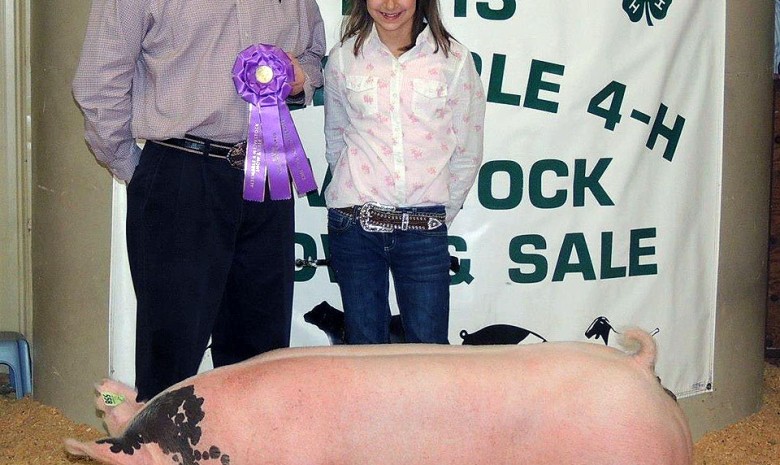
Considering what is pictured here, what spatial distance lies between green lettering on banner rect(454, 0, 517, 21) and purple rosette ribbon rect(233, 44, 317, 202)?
0.89 m

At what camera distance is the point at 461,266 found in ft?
10.7

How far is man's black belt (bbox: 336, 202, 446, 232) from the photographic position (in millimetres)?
2598

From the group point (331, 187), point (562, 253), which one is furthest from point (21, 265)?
point (562, 253)

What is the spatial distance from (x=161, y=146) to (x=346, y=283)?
2.17ft

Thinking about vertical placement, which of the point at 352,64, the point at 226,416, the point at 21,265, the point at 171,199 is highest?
the point at 352,64

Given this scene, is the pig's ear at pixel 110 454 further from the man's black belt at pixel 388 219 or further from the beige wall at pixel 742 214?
the beige wall at pixel 742 214

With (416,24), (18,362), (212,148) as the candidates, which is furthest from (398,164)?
(18,362)

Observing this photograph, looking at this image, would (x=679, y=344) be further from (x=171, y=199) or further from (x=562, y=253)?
(x=171, y=199)

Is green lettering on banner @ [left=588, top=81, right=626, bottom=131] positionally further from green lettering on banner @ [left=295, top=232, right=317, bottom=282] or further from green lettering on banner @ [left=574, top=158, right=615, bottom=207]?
green lettering on banner @ [left=295, top=232, right=317, bottom=282]

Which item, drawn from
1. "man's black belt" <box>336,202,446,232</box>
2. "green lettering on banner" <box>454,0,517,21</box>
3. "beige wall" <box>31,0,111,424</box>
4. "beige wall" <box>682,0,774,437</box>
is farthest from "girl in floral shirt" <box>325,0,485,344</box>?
"beige wall" <box>682,0,774,437</box>

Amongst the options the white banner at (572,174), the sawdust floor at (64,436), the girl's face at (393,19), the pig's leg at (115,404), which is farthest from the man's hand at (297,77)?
the sawdust floor at (64,436)

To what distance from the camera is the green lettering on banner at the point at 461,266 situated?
3264 millimetres

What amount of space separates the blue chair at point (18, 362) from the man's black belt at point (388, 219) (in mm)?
1976

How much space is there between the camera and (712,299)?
3.55m
